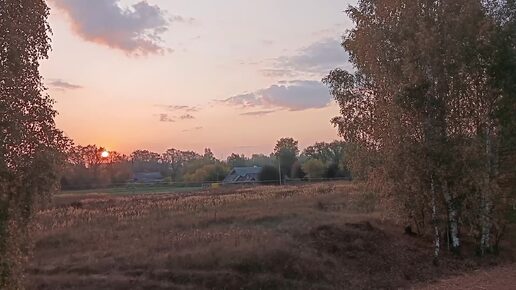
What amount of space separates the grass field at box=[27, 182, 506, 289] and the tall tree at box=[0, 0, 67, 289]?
10.3 ft

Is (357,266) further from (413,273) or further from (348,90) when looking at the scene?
(348,90)

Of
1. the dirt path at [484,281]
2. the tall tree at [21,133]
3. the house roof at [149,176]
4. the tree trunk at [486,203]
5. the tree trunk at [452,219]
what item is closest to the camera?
the tall tree at [21,133]

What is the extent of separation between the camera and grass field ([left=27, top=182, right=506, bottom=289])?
17.5 metres

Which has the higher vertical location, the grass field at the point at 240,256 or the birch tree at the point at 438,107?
the birch tree at the point at 438,107

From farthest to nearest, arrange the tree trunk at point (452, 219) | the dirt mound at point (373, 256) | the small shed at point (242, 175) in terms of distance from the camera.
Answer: the small shed at point (242, 175) → the tree trunk at point (452, 219) → the dirt mound at point (373, 256)

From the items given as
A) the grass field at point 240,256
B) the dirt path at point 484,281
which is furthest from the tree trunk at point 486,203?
the dirt path at point 484,281

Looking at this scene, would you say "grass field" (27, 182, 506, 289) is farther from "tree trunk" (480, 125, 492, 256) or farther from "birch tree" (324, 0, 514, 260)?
"birch tree" (324, 0, 514, 260)

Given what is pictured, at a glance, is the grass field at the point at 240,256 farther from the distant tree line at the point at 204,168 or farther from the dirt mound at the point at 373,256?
the distant tree line at the point at 204,168

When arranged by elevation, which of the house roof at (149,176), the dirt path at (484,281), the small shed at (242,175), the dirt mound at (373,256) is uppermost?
the house roof at (149,176)

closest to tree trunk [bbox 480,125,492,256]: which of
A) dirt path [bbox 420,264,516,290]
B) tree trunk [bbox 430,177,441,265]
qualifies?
tree trunk [bbox 430,177,441,265]

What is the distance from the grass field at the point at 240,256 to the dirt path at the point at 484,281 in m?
0.73

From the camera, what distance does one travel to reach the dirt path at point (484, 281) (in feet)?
56.9

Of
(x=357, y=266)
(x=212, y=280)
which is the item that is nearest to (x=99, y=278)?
(x=212, y=280)

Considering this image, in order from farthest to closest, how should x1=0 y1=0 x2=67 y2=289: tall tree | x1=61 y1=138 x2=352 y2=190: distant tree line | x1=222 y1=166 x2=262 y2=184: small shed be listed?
x1=222 y1=166 x2=262 y2=184: small shed, x1=61 y1=138 x2=352 y2=190: distant tree line, x1=0 y1=0 x2=67 y2=289: tall tree
